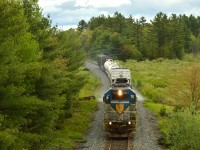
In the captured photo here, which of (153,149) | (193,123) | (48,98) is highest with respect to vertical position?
(48,98)

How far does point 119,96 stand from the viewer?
29234 mm

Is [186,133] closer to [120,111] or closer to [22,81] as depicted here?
[120,111]

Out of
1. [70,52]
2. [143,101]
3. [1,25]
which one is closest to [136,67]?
[143,101]

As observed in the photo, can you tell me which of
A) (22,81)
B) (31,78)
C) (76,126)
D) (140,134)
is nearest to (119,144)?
(140,134)

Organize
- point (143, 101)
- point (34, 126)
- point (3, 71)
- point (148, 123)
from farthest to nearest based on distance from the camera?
point (143, 101) < point (148, 123) < point (34, 126) < point (3, 71)

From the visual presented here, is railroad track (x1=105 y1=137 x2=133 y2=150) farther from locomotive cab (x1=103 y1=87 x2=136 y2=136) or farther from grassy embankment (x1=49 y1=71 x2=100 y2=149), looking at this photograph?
grassy embankment (x1=49 y1=71 x2=100 y2=149)

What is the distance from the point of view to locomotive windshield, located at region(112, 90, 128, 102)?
1145 inches

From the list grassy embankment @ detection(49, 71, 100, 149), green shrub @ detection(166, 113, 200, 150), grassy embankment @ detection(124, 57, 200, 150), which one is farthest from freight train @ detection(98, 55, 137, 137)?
green shrub @ detection(166, 113, 200, 150)

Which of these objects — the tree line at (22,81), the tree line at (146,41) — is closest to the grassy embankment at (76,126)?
the tree line at (22,81)

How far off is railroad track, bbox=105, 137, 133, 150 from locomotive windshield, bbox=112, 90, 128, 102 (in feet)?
11.0

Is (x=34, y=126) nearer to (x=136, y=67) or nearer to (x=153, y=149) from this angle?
(x=153, y=149)

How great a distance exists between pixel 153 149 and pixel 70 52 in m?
16.0

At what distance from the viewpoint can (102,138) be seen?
29750 millimetres

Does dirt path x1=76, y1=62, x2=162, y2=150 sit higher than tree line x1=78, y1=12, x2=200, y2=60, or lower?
lower
